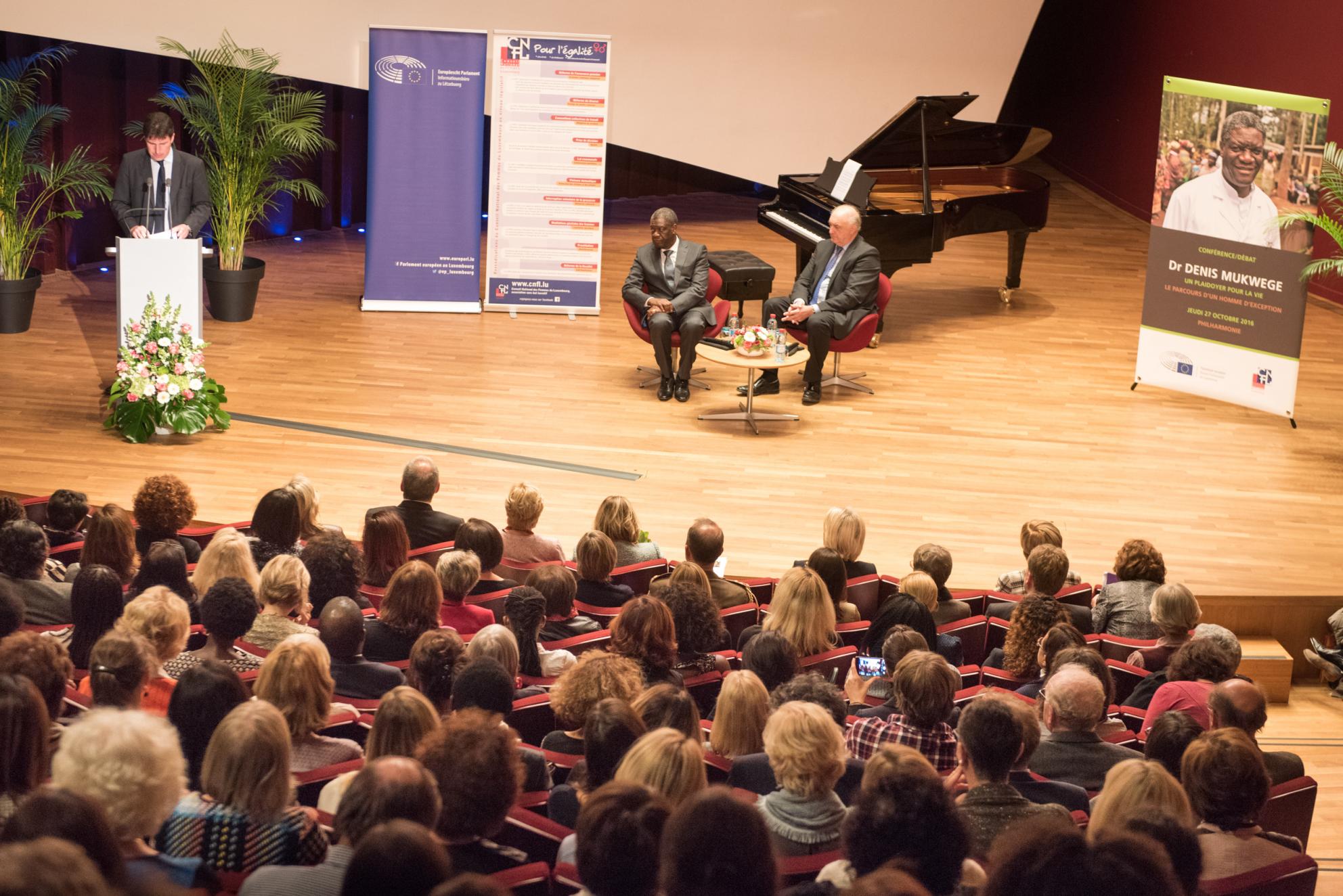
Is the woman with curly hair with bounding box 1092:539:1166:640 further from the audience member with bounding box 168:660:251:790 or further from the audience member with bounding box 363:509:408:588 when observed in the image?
the audience member with bounding box 168:660:251:790

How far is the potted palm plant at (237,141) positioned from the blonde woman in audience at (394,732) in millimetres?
6968

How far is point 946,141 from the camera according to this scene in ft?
35.0

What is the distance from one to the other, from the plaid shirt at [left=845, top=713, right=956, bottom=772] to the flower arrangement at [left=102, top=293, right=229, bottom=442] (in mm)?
4711

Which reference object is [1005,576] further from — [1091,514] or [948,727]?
[948,727]

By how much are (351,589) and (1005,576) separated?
2.66 m

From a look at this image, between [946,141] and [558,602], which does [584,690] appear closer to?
[558,602]

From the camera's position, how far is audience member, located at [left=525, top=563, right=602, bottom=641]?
439cm

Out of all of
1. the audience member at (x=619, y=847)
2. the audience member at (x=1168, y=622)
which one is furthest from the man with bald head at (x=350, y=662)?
the audience member at (x=1168, y=622)

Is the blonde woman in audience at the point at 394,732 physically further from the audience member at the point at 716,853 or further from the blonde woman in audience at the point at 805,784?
the audience member at the point at 716,853

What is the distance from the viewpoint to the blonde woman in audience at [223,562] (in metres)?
4.27

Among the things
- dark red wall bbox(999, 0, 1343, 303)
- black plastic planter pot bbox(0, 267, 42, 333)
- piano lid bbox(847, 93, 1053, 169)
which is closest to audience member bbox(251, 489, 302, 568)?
black plastic planter pot bbox(0, 267, 42, 333)

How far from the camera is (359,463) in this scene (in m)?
7.00

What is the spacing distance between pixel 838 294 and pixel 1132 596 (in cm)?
384

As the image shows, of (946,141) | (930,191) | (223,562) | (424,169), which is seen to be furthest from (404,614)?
(946,141)
